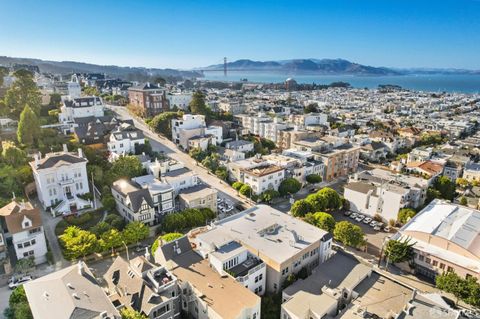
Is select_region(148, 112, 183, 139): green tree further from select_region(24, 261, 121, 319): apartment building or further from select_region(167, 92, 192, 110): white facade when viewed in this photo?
select_region(24, 261, 121, 319): apartment building

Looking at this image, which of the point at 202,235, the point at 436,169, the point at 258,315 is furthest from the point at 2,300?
the point at 436,169

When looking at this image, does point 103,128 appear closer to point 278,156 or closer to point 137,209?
point 137,209

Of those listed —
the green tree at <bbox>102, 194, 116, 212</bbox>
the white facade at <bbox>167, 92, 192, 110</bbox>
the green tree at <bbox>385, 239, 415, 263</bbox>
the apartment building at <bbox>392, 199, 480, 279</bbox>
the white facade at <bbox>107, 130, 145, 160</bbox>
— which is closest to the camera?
the apartment building at <bbox>392, 199, 480, 279</bbox>

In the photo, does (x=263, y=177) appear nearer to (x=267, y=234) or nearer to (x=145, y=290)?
(x=267, y=234)

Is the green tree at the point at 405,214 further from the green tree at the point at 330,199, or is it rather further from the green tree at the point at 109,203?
the green tree at the point at 109,203

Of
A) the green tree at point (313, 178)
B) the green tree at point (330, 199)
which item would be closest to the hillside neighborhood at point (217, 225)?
the green tree at point (330, 199)

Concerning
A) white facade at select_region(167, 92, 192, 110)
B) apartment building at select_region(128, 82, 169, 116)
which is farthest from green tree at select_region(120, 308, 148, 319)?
white facade at select_region(167, 92, 192, 110)
